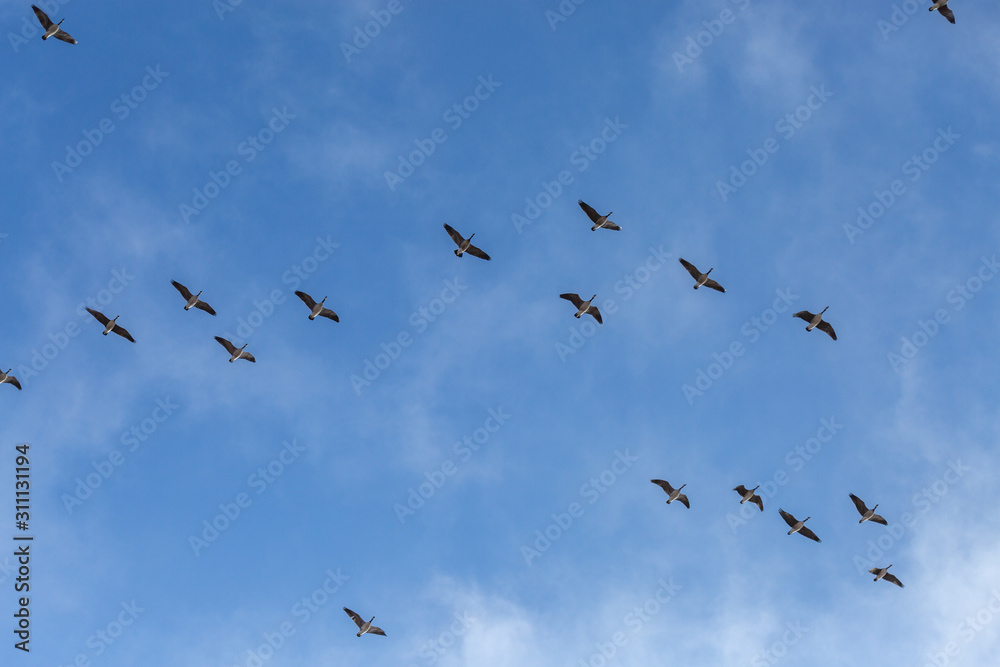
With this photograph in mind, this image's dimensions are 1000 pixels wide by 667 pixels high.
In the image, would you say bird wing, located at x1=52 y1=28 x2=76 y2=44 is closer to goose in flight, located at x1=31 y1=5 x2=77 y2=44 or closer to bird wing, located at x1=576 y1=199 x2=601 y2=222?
goose in flight, located at x1=31 y1=5 x2=77 y2=44

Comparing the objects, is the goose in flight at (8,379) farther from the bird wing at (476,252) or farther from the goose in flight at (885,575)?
the goose in flight at (885,575)

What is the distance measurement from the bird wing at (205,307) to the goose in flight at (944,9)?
59.4 metres

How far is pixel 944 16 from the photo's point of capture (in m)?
74.8

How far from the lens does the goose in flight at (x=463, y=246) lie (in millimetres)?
70875

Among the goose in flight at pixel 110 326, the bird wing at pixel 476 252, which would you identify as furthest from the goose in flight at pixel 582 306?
the goose in flight at pixel 110 326

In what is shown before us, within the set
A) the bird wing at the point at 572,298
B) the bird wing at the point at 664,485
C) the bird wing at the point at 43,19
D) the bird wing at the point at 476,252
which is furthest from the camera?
the bird wing at the point at 664,485

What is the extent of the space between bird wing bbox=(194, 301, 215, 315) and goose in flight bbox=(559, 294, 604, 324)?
26.7m

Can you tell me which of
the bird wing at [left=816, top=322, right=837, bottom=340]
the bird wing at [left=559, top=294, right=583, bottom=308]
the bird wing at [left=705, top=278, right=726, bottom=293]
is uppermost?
the bird wing at [left=816, top=322, right=837, bottom=340]

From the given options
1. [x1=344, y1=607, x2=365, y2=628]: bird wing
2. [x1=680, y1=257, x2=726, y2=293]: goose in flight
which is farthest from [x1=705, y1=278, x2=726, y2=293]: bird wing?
[x1=344, y1=607, x2=365, y2=628]: bird wing

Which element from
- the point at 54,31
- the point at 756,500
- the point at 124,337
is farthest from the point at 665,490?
the point at 54,31

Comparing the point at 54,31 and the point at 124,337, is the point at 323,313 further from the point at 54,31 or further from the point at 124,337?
the point at 54,31

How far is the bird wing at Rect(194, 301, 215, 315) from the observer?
71750 mm

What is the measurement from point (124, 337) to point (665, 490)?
146ft

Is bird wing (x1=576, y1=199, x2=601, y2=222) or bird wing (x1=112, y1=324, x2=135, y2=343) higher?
bird wing (x1=576, y1=199, x2=601, y2=222)
